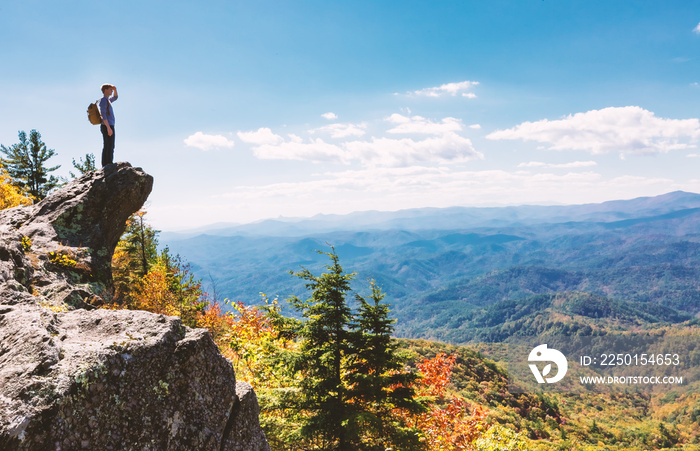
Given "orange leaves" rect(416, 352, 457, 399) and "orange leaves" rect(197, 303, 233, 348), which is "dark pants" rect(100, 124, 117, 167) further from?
"orange leaves" rect(416, 352, 457, 399)

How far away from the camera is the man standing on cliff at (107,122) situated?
1281cm

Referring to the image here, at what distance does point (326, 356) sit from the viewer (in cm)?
1037

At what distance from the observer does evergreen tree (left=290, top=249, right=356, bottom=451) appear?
10.4m

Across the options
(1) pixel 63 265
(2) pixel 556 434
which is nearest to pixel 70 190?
(1) pixel 63 265

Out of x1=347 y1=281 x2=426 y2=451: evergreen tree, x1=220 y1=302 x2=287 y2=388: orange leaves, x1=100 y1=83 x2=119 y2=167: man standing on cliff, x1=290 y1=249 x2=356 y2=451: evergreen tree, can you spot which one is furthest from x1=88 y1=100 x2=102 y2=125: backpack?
x1=347 y1=281 x2=426 y2=451: evergreen tree

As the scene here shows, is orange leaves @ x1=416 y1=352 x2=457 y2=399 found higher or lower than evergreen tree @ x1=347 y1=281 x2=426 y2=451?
lower

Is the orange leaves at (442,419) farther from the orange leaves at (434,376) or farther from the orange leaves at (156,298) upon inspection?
the orange leaves at (156,298)

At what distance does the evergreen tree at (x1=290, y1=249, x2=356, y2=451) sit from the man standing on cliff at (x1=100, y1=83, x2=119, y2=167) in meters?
9.78

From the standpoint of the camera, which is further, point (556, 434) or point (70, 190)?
point (556, 434)

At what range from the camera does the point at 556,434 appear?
56750mm

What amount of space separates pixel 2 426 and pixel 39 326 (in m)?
1.63

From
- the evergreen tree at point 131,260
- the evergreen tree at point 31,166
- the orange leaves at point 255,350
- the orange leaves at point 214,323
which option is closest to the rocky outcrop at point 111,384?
the orange leaves at point 255,350

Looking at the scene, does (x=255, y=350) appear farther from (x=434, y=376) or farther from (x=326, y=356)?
(x=434, y=376)

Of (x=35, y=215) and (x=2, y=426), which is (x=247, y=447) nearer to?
(x=2, y=426)
